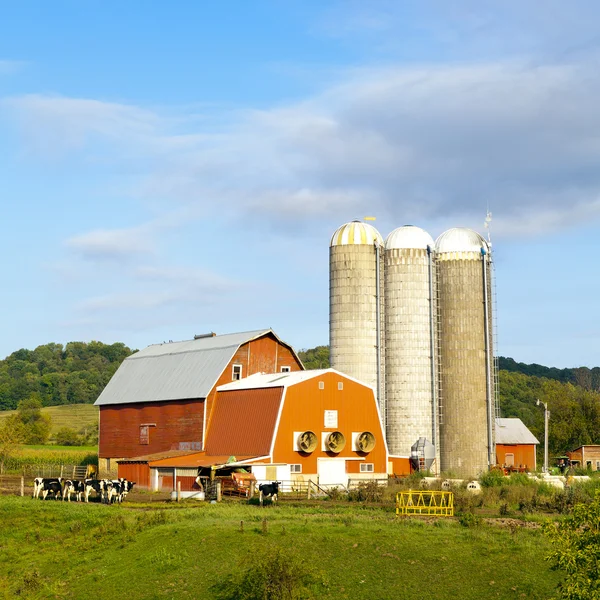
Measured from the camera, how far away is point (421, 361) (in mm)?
64625

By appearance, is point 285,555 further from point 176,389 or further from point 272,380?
point 176,389

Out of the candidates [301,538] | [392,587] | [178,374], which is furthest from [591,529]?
[178,374]

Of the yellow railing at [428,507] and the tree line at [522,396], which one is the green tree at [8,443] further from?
the tree line at [522,396]

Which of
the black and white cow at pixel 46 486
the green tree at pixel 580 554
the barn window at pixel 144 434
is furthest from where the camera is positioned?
the barn window at pixel 144 434

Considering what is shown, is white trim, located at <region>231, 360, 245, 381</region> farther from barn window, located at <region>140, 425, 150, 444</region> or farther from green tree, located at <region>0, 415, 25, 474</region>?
green tree, located at <region>0, 415, 25, 474</region>

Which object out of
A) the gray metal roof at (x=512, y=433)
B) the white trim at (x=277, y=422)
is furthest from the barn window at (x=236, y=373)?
the gray metal roof at (x=512, y=433)

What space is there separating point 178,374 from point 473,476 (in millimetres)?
21102

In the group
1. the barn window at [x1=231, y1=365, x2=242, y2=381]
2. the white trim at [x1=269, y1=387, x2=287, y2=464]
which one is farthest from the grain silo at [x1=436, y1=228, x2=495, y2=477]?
the white trim at [x1=269, y1=387, x2=287, y2=464]

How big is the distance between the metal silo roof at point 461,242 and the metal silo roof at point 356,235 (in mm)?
4501

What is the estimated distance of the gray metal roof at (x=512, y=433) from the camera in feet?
243

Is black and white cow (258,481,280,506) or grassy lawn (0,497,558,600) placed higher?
black and white cow (258,481,280,506)

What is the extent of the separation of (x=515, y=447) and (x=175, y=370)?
2925 cm

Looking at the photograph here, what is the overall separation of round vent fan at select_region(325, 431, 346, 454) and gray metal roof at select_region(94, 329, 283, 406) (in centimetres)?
820

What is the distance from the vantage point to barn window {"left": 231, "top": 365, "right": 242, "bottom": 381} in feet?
190
